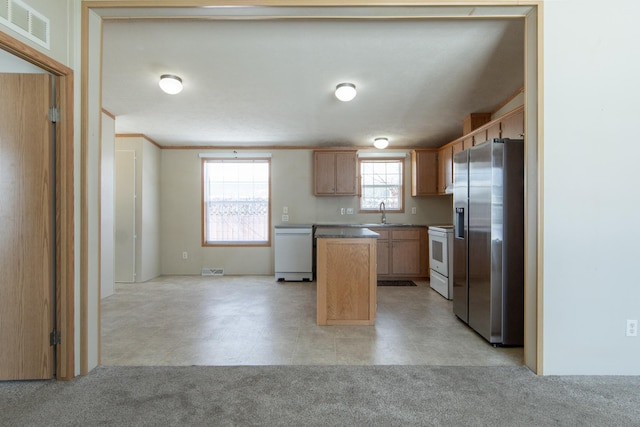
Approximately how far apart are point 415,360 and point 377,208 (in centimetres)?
370

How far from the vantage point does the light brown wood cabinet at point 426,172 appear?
5.46 m

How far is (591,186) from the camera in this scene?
2.14m

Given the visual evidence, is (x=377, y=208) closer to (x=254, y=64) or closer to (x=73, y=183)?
(x=254, y=64)

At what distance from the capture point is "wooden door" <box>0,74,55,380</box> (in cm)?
201

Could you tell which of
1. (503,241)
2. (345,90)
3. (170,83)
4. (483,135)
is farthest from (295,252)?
(503,241)

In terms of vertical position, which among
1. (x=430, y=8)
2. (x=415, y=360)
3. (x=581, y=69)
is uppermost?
(x=430, y=8)

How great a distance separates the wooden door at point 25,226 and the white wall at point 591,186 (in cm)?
332

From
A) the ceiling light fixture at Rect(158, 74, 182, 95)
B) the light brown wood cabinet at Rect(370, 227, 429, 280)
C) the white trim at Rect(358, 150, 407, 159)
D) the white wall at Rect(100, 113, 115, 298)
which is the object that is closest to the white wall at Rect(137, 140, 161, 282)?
the white wall at Rect(100, 113, 115, 298)

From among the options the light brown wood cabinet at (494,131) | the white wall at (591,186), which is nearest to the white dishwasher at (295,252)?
the light brown wood cabinet at (494,131)

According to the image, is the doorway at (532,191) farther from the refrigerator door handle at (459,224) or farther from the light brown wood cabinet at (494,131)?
the light brown wood cabinet at (494,131)

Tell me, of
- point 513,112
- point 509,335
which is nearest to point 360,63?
point 513,112

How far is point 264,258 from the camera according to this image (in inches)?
226

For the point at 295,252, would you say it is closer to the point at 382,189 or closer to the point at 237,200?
the point at 237,200

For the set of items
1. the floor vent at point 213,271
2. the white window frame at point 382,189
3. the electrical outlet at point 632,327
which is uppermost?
the white window frame at point 382,189
